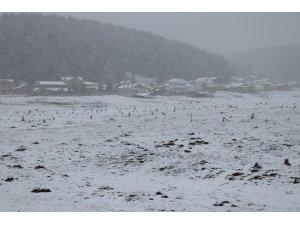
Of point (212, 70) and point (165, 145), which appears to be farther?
point (212, 70)

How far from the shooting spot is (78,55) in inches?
5305

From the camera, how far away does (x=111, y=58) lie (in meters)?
148

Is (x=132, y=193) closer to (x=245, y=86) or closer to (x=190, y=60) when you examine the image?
(x=245, y=86)

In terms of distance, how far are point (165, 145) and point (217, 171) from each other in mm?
6405

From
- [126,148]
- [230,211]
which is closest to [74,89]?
[126,148]

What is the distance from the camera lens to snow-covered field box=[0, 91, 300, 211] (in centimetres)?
1431

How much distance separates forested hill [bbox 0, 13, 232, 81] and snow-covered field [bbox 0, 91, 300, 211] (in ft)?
298

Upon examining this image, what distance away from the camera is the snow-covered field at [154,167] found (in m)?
14.3

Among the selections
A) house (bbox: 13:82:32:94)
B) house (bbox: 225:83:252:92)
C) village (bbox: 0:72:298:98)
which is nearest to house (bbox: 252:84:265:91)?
village (bbox: 0:72:298:98)

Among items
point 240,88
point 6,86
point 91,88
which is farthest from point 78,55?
point 240,88

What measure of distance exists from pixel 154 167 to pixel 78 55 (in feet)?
399

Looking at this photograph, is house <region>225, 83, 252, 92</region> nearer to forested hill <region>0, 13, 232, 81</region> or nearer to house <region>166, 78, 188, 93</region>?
house <region>166, 78, 188, 93</region>

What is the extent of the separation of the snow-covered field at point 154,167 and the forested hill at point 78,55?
90799 millimetres

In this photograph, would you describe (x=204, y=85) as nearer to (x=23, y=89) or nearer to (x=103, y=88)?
(x=103, y=88)
